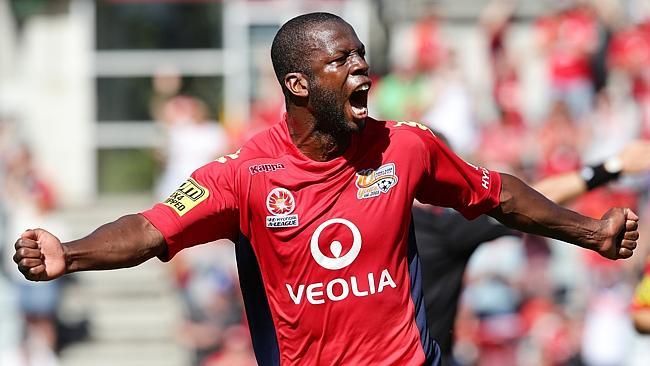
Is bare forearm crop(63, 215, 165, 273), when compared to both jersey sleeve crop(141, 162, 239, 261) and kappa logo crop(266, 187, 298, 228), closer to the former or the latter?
jersey sleeve crop(141, 162, 239, 261)

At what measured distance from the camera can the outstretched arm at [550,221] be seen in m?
5.39

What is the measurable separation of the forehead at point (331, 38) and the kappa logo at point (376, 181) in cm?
51

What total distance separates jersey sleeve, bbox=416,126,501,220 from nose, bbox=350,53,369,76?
435 mm

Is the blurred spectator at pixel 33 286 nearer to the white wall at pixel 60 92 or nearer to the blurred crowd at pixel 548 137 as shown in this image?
the blurred crowd at pixel 548 137

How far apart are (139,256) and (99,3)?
46.5 ft

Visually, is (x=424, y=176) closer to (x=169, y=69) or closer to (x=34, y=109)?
(x=169, y=69)

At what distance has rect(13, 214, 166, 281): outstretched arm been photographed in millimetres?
4531

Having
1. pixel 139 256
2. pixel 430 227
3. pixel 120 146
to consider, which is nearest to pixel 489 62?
pixel 120 146

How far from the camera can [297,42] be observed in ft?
16.6

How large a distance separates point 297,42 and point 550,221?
4.26 ft

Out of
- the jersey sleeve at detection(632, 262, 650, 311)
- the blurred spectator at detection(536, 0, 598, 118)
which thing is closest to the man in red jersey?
the jersey sleeve at detection(632, 262, 650, 311)

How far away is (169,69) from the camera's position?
57.9ft

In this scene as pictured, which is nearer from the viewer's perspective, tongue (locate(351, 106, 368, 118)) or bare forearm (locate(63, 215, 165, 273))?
bare forearm (locate(63, 215, 165, 273))

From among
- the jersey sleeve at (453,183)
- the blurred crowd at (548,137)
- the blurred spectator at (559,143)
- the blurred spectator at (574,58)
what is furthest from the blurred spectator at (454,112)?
the jersey sleeve at (453,183)
